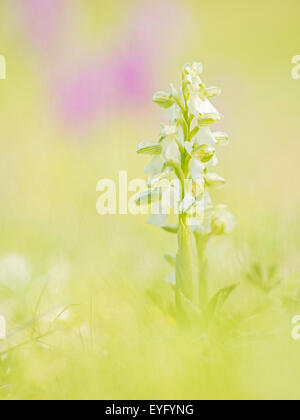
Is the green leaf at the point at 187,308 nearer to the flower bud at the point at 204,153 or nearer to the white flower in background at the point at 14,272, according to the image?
the flower bud at the point at 204,153

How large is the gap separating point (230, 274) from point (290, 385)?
0.95 m

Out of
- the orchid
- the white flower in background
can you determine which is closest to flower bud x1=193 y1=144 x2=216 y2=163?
the orchid

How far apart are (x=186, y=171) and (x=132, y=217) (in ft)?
6.33

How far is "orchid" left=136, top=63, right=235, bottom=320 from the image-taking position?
168 cm

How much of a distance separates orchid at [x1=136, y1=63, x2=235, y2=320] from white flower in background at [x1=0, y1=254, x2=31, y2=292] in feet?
2.73

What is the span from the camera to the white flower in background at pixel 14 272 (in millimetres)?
2252

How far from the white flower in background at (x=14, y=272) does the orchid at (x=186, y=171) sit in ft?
2.73

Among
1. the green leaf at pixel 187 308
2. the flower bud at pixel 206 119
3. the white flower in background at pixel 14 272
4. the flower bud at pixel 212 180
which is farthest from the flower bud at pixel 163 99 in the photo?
the white flower in background at pixel 14 272

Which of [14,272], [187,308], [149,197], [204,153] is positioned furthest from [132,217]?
[187,308]

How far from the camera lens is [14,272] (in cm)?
235

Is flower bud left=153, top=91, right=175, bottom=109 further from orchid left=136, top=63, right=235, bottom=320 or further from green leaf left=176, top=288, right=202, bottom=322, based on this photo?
green leaf left=176, top=288, right=202, bottom=322

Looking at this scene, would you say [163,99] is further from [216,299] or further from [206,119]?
[216,299]

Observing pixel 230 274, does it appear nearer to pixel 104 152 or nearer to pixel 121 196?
pixel 121 196

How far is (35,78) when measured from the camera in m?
6.44
